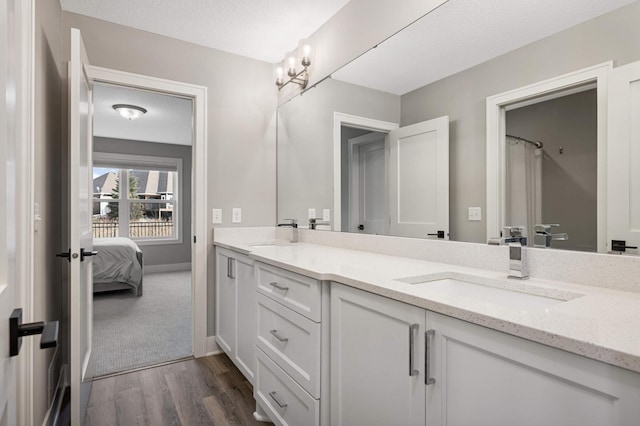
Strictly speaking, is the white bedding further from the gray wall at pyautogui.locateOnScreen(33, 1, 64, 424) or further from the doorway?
the gray wall at pyautogui.locateOnScreen(33, 1, 64, 424)

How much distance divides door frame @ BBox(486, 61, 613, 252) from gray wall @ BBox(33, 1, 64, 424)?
194cm

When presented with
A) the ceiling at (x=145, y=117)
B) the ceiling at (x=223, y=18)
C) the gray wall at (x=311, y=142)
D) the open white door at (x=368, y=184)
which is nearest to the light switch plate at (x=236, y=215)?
the gray wall at (x=311, y=142)

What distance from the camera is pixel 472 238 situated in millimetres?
1486

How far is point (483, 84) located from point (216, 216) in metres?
2.05

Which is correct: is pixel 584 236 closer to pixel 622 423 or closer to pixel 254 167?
pixel 622 423

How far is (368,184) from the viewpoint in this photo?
214 centimetres

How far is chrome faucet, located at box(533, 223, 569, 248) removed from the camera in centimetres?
122

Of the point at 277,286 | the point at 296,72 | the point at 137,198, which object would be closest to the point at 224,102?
the point at 296,72

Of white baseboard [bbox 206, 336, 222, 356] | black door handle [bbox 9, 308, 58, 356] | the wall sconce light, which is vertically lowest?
white baseboard [bbox 206, 336, 222, 356]

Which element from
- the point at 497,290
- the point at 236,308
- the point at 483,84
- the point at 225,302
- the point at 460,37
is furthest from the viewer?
the point at 225,302

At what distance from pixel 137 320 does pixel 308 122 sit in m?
2.62

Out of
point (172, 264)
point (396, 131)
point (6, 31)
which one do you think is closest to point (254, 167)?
point (396, 131)

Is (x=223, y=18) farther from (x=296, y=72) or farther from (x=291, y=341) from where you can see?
(x=291, y=341)

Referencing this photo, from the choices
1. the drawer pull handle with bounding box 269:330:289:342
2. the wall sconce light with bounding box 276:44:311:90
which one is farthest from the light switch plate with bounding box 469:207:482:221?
the wall sconce light with bounding box 276:44:311:90
